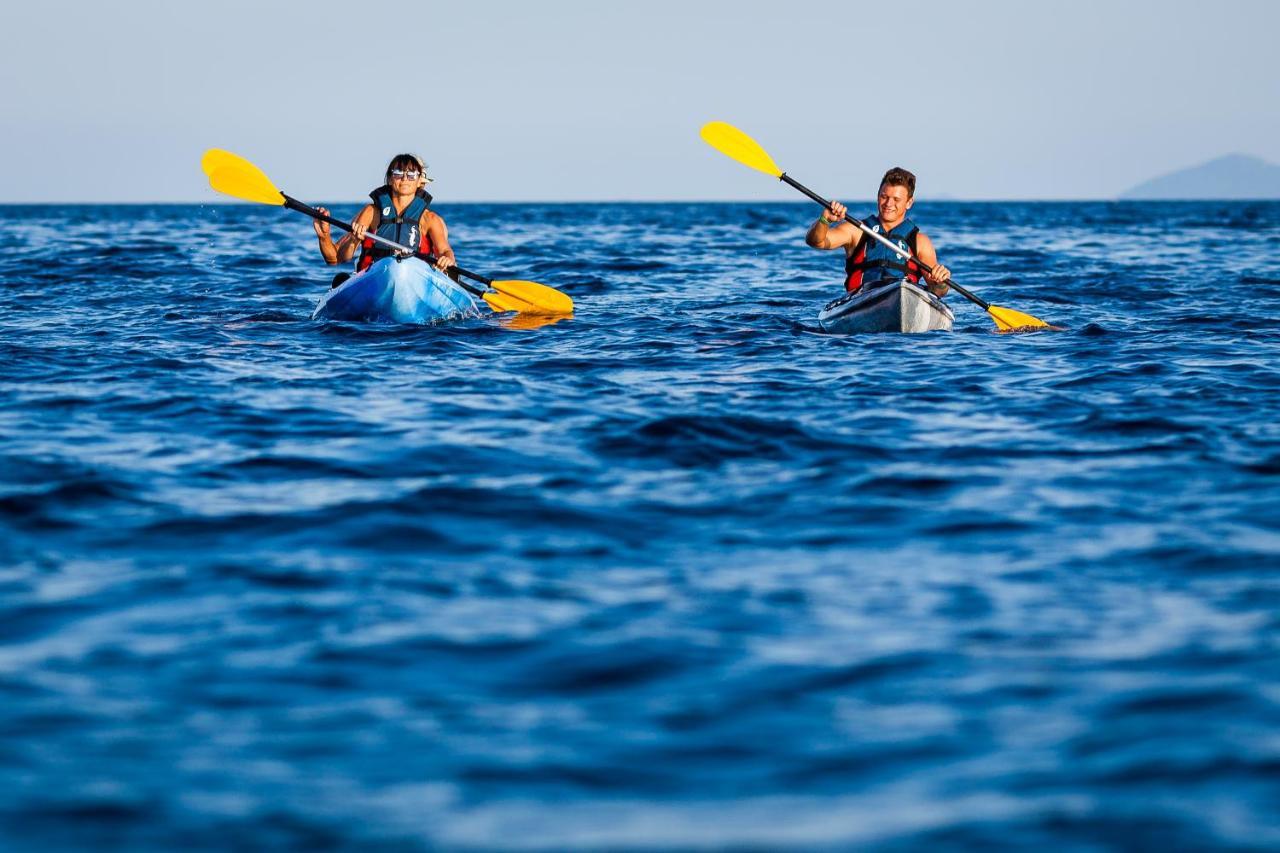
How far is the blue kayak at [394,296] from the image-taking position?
13.2 meters

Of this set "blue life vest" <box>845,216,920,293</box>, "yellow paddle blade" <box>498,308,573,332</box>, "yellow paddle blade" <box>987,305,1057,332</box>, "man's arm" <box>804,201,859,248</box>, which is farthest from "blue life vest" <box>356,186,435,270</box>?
"yellow paddle blade" <box>987,305,1057,332</box>

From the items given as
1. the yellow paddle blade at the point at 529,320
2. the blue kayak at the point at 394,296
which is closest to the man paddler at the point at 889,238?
the yellow paddle blade at the point at 529,320

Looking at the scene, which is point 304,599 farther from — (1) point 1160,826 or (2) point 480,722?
(1) point 1160,826

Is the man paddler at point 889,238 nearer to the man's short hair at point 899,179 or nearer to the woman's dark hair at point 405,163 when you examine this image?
the man's short hair at point 899,179

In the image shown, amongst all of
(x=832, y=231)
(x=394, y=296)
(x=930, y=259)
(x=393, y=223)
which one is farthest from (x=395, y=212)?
(x=930, y=259)

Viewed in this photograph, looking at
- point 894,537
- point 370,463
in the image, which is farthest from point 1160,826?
point 370,463

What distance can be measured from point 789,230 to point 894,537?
41065 mm

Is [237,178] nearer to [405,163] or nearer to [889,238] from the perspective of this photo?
[405,163]

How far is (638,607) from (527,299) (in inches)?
408

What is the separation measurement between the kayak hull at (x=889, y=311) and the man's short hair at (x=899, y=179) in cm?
82

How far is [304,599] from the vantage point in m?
5.11

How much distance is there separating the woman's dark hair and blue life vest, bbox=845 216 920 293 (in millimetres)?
4159

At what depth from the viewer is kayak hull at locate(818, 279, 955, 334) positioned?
12.7m

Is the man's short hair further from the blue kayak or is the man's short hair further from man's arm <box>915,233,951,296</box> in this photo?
the blue kayak
